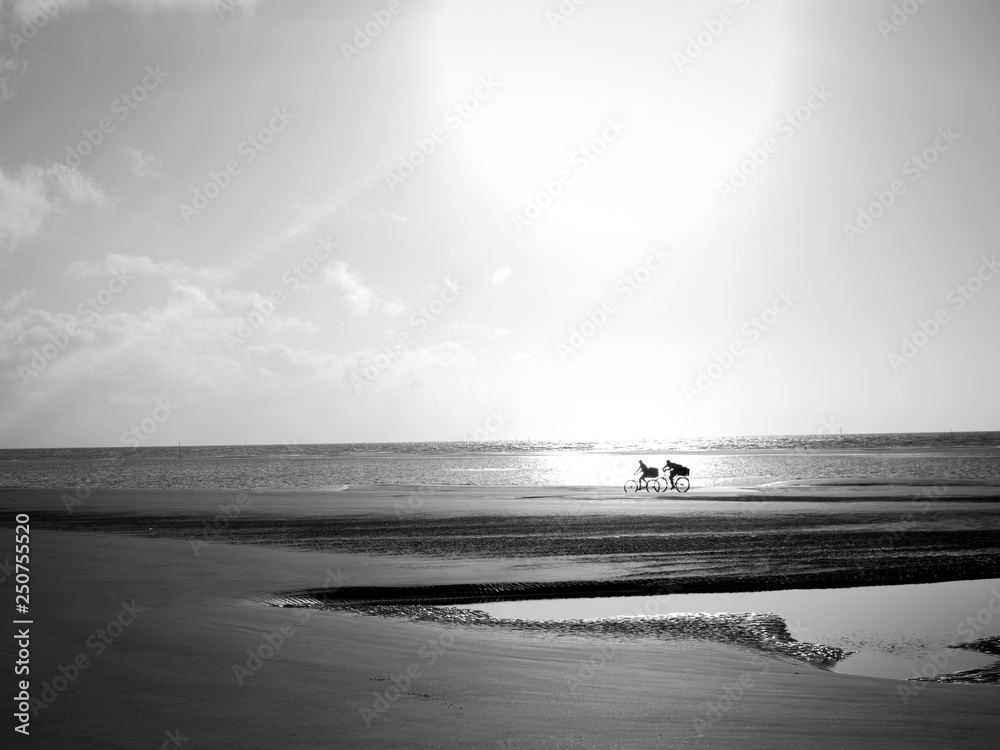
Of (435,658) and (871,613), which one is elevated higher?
(871,613)

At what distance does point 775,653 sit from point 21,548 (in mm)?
19390

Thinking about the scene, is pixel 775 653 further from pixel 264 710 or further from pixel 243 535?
pixel 243 535

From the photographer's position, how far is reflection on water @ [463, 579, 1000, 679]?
11.3m

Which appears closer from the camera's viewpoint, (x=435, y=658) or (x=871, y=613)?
(x=435, y=658)

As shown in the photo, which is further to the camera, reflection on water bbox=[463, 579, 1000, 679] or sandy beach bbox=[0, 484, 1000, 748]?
reflection on water bbox=[463, 579, 1000, 679]

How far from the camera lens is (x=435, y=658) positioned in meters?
10.5

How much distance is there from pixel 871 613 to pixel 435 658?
29.3 feet

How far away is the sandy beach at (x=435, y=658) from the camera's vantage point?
765 centimetres

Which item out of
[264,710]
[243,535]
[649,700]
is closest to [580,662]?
[649,700]

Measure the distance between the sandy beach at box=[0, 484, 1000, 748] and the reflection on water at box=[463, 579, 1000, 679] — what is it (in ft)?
3.47

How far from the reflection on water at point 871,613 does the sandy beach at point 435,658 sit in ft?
3.47

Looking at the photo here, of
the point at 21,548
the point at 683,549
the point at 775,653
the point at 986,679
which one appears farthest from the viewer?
the point at 683,549

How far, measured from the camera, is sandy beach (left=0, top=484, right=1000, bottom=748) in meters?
7.65

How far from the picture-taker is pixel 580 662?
10484 millimetres
